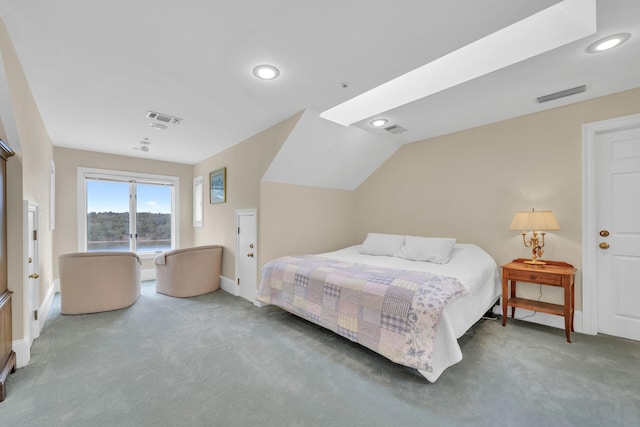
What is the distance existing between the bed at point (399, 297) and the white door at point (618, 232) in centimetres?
96

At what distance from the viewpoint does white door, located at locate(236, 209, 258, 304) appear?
12.5ft

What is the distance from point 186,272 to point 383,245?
9.87 ft

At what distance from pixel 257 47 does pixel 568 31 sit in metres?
2.20

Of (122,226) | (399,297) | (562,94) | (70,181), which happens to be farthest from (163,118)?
(562,94)

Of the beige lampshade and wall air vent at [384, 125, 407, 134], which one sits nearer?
the beige lampshade

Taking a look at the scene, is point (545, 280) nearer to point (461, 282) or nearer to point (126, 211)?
point (461, 282)

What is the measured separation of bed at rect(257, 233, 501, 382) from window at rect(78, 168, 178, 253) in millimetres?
3369

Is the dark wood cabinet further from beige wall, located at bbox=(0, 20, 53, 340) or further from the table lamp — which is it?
the table lamp

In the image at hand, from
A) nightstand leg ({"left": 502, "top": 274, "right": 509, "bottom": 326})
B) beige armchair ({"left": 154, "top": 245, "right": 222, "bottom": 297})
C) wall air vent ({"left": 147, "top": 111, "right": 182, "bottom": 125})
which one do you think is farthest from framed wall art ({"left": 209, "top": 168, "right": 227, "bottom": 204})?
nightstand leg ({"left": 502, "top": 274, "right": 509, "bottom": 326})

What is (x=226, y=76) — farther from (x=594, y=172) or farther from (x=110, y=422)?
(x=594, y=172)

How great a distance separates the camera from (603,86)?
253cm

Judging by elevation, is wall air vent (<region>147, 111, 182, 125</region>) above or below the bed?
above

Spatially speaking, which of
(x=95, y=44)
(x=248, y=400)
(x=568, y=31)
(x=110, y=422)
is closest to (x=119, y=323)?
(x=110, y=422)

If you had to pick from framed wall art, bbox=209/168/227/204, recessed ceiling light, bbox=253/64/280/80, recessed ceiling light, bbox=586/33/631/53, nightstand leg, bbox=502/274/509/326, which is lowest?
nightstand leg, bbox=502/274/509/326
